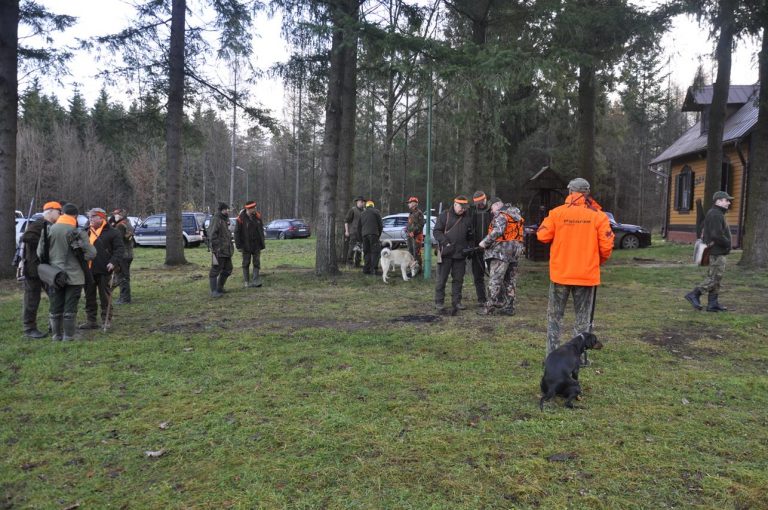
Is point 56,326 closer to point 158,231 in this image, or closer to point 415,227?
point 415,227

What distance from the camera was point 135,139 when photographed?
16.5 metres

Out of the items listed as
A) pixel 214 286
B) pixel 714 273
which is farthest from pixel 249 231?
pixel 714 273

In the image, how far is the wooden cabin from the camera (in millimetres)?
19828

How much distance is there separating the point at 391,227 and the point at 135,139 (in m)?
10.9

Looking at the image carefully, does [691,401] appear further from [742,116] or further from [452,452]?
[742,116]

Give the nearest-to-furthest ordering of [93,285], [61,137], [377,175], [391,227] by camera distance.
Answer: [93,285], [391,227], [61,137], [377,175]

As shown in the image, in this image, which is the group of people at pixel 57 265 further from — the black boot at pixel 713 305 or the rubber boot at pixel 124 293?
the black boot at pixel 713 305

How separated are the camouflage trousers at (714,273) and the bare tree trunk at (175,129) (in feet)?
44.7

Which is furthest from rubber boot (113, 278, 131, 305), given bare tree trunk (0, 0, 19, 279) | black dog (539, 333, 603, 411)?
black dog (539, 333, 603, 411)

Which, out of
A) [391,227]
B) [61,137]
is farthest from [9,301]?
[61,137]

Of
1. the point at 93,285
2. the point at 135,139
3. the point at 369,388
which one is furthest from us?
the point at 135,139

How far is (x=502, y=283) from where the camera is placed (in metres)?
8.35

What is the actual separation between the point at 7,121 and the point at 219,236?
653 centimetres

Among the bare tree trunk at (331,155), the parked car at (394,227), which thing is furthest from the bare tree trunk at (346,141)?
the parked car at (394,227)
